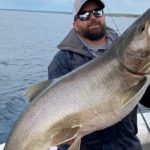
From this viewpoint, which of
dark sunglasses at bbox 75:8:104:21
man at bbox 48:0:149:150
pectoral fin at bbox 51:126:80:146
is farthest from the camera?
dark sunglasses at bbox 75:8:104:21

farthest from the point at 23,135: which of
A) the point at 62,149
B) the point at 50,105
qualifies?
the point at 62,149

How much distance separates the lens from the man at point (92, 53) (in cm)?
399

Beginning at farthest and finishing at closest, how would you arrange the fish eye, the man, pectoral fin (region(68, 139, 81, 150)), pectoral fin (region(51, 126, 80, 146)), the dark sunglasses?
the dark sunglasses
the man
pectoral fin (region(68, 139, 81, 150))
pectoral fin (region(51, 126, 80, 146))
the fish eye

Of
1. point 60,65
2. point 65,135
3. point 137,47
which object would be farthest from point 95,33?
point 65,135

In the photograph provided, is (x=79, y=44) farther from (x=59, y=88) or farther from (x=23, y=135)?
(x=23, y=135)

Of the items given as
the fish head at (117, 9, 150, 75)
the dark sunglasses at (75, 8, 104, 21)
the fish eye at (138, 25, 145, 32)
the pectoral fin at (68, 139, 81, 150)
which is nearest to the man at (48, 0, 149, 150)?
the dark sunglasses at (75, 8, 104, 21)

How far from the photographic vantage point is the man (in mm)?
3988

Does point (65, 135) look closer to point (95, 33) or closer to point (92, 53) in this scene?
point (92, 53)

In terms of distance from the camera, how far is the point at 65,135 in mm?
3410

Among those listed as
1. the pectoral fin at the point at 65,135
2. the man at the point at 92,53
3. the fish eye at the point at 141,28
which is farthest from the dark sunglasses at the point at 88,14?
the pectoral fin at the point at 65,135

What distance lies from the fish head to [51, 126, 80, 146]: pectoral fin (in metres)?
0.66

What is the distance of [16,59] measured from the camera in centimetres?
2689

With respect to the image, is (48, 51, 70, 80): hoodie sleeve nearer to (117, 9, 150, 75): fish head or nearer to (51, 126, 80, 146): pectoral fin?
(51, 126, 80, 146): pectoral fin

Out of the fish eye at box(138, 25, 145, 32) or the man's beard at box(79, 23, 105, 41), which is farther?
the man's beard at box(79, 23, 105, 41)
